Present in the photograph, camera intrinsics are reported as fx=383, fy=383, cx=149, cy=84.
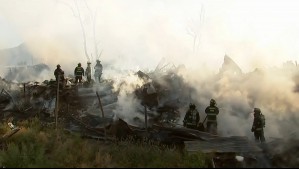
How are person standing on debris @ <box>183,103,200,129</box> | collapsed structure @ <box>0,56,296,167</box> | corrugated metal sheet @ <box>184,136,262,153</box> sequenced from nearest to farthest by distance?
corrugated metal sheet @ <box>184,136,262,153</box>
collapsed structure @ <box>0,56,296,167</box>
person standing on debris @ <box>183,103,200,129</box>

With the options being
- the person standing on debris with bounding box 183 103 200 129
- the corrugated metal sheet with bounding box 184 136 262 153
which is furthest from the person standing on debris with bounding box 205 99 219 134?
the corrugated metal sheet with bounding box 184 136 262 153

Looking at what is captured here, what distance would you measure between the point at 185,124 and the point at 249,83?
5.68m

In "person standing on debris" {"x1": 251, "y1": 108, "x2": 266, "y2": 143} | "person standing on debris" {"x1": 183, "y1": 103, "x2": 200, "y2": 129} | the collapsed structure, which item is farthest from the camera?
"person standing on debris" {"x1": 183, "y1": 103, "x2": 200, "y2": 129}

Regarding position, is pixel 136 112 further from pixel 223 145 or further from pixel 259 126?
pixel 223 145

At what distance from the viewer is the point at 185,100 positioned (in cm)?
1939

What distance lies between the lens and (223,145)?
1221cm

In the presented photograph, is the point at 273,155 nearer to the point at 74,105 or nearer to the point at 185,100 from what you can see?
the point at 185,100

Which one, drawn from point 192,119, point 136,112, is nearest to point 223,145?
point 192,119

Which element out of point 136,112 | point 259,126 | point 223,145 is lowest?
point 223,145

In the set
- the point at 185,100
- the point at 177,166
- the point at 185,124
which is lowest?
the point at 177,166

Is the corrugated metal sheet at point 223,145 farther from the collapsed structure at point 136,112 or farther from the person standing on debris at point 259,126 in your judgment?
the person standing on debris at point 259,126

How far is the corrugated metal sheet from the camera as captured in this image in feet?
37.9

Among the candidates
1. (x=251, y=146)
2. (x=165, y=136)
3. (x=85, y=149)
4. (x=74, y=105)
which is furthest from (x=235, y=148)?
(x=74, y=105)

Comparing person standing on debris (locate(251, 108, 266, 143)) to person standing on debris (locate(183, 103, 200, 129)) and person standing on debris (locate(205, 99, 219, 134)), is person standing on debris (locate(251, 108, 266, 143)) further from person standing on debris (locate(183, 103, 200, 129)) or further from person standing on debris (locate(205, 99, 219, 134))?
person standing on debris (locate(183, 103, 200, 129))
